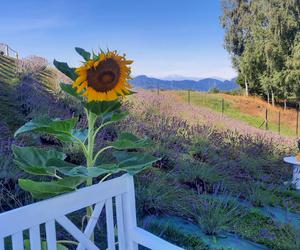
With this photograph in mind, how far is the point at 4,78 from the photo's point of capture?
6.41 m

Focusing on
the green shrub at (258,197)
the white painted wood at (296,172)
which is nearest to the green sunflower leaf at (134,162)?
the green shrub at (258,197)

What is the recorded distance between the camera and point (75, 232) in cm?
115

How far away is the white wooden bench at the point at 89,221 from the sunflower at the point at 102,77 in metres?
0.33

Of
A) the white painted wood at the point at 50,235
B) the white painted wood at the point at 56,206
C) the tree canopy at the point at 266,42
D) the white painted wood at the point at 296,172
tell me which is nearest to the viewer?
the white painted wood at the point at 56,206

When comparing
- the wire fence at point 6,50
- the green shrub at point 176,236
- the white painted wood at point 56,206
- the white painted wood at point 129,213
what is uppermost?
the wire fence at point 6,50

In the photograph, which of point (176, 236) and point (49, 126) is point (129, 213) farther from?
point (176, 236)

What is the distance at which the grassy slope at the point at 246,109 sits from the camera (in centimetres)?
1827

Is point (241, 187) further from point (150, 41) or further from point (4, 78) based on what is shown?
point (150, 41)

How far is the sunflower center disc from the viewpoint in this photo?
1.17 meters

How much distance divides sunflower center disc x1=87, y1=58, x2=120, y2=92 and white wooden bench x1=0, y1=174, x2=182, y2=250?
1.18 ft

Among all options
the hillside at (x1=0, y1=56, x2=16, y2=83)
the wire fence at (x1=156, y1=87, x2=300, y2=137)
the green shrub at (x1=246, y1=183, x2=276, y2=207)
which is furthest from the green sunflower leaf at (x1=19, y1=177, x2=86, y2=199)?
the wire fence at (x1=156, y1=87, x2=300, y2=137)

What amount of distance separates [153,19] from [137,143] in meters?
15.0

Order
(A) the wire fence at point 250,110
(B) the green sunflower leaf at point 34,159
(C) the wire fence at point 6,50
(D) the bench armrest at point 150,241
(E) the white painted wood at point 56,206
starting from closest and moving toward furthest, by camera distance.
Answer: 1. (E) the white painted wood at point 56,206
2. (B) the green sunflower leaf at point 34,159
3. (D) the bench armrest at point 150,241
4. (C) the wire fence at point 6,50
5. (A) the wire fence at point 250,110

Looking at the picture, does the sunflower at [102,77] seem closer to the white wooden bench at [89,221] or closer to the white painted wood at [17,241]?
the white wooden bench at [89,221]
